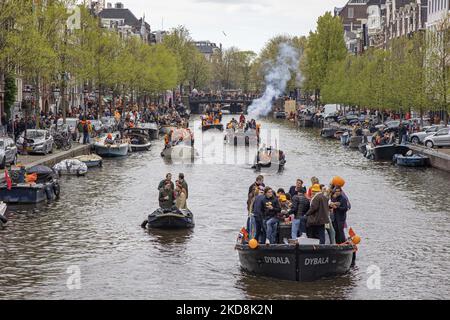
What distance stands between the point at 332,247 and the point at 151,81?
11343 cm

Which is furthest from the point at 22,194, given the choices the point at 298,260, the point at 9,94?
the point at 9,94

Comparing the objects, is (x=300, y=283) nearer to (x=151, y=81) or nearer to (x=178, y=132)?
(x=178, y=132)

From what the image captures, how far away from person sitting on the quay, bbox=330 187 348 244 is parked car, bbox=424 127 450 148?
1735 inches

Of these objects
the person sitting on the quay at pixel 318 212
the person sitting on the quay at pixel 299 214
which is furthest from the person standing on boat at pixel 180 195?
the person sitting on the quay at pixel 318 212

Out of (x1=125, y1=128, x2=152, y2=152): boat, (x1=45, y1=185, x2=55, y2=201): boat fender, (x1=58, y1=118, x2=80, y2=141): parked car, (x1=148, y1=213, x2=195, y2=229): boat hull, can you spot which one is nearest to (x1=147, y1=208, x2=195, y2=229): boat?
(x1=148, y1=213, x2=195, y2=229): boat hull

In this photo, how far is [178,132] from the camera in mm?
79875

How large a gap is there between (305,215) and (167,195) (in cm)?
951

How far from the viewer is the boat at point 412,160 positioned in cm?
6544

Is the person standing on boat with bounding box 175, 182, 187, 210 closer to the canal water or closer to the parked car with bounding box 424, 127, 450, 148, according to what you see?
the canal water

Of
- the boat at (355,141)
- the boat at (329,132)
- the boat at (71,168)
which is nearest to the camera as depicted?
the boat at (71,168)

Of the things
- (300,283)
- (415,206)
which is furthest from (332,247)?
(415,206)

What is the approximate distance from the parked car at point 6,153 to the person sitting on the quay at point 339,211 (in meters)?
25.8

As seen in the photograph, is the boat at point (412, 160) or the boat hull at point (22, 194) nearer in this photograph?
the boat hull at point (22, 194)

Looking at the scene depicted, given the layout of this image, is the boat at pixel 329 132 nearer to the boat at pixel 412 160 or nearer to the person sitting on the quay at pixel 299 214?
the boat at pixel 412 160
